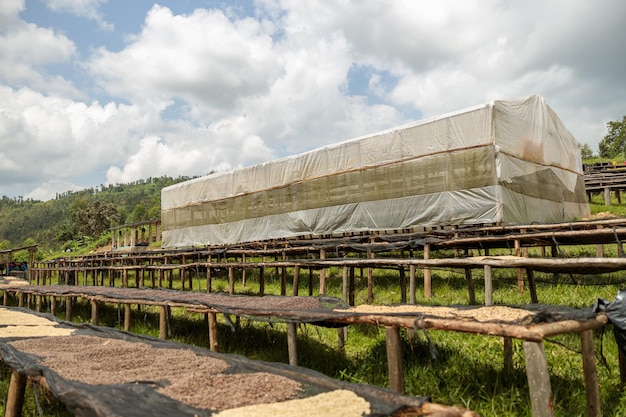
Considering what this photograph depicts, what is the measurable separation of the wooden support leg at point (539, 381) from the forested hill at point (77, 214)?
1936 inches

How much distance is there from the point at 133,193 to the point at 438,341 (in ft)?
A: 467

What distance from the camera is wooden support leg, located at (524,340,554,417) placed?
3027mm

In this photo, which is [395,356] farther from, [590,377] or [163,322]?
[163,322]

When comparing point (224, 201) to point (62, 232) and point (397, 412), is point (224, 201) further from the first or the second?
point (62, 232)

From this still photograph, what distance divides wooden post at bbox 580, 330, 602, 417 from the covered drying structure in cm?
803

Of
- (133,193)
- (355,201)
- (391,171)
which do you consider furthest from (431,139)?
(133,193)

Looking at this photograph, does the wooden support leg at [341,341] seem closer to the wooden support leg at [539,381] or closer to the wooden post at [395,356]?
the wooden post at [395,356]

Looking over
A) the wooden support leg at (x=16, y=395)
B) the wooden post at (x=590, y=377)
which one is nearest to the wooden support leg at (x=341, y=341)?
the wooden post at (x=590, y=377)

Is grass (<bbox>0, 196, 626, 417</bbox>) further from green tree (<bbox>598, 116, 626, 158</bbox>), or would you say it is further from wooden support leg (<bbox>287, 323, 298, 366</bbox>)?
green tree (<bbox>598, 116, 626, 158</bbox>)

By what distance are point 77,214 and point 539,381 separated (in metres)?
61.6

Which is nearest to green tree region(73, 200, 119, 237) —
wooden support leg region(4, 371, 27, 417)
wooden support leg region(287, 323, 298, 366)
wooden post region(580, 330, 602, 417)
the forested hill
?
the forested hill

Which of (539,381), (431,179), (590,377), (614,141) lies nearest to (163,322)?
(539,381)

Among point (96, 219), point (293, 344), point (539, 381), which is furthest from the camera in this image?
point (96, 219)

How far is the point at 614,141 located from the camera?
148ft
